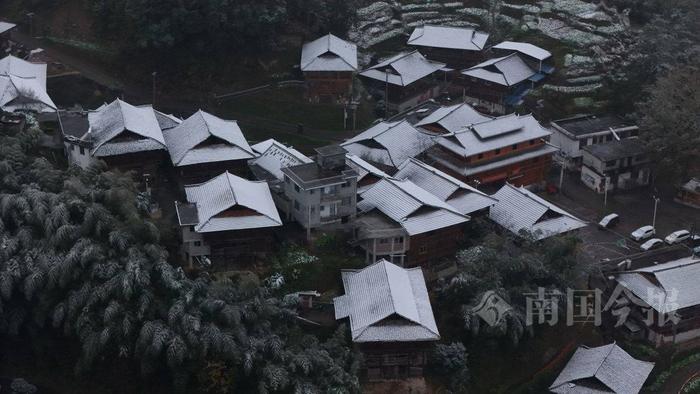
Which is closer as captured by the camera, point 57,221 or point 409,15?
point 57,221

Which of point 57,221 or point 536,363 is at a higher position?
point 57,221

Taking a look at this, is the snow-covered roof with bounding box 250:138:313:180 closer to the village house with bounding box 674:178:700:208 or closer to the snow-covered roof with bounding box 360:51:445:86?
the snow-covered roof with bounding box 360:51:445:86

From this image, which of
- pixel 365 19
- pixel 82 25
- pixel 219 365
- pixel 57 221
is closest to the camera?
pixel 219 365

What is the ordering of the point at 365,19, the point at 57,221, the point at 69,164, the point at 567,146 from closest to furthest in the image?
the point at 57,221
the point at 69,164
the point at 567,146
the point at 365,19

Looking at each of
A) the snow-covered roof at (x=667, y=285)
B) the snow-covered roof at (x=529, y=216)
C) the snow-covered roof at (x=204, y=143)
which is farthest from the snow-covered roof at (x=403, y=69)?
the snow-covered roof at (x=667, y=285)

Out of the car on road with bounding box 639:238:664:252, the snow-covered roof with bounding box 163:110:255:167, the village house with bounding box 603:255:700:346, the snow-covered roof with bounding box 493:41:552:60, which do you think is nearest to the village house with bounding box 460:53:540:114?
the snow-covered roof with bounding box 493:41:552:60

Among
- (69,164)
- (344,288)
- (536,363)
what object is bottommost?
(536,363)

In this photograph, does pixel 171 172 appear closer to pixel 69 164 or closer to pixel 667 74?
pixel 69 164

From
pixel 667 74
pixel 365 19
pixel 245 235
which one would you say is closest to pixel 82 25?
pixel 365 19

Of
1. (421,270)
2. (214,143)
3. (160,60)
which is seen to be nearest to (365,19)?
(160,60)
